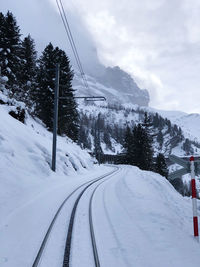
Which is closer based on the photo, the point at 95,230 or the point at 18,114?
the point at 95,230

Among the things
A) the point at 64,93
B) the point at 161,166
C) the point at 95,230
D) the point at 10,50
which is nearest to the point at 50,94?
the point at 64,93

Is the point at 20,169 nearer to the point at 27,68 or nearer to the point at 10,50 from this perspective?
the point at 10,50

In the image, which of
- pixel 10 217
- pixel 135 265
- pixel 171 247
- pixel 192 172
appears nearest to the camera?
pixel 135 265

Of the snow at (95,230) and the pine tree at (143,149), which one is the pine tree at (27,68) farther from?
the snow at (95,230)

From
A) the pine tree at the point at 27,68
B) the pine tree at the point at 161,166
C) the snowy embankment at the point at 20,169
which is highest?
the pine tree at the point at 27,68

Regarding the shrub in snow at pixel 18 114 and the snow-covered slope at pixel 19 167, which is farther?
the shrub in snow at pixel 18 114

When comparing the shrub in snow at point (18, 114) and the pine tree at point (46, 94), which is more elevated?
the pine tree at point (46, 94)

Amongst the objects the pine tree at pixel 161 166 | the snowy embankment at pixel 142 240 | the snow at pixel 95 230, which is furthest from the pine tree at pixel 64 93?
the pine tree at pixel 161 166

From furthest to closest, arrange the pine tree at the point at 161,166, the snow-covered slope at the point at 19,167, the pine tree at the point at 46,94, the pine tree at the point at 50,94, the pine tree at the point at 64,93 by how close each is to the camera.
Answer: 1. the pine tree at the point at 161,166
2. the pine tree at the point at 46,94
3. the pine tree at the point at 50,94
4. the pine tree at the point at 64,93
5. the snow-covered slope at the point at 19,167

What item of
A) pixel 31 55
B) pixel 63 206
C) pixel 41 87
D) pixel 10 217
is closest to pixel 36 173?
pixel 63 206

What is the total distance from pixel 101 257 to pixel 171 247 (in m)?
1.59

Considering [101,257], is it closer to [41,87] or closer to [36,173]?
[36,173]

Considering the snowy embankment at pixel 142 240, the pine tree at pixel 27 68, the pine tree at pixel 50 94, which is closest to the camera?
the snowy embankment at pixel 142 240

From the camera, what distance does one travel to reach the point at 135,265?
3650mm
